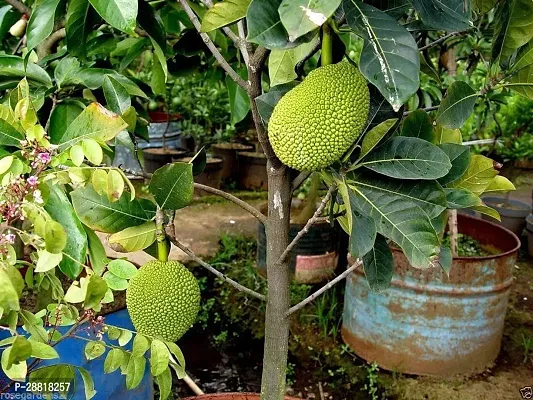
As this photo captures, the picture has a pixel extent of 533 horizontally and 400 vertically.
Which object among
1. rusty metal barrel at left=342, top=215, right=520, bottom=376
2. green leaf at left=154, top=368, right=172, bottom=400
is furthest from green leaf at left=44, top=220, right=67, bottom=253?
rusty metal barrel at left=342, top=215, right=520, bottom=376

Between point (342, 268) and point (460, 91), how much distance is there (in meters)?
1.81

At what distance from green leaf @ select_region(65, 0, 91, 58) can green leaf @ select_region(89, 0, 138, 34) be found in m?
0.30

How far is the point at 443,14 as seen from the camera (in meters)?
0.52

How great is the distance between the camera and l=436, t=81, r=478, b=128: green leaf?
26.2 inches

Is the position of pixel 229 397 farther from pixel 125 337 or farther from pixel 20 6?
pixel 20 6

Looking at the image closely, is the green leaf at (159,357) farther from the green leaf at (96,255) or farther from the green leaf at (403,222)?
the green leaf at (403,222)

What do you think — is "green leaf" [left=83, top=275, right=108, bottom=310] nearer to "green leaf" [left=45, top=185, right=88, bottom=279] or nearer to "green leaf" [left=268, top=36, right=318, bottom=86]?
"green leaf" [left=45, top=185, right=88, bottom=279]

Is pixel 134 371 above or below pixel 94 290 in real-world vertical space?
below

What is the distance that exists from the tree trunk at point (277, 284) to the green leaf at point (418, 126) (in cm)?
15

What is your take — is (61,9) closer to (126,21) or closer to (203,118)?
(126,21)

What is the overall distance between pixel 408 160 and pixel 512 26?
7.5 inches

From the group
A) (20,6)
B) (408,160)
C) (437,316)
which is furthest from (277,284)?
(437,316)

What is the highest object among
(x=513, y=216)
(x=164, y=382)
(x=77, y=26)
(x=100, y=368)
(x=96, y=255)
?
(x=77, y=26)

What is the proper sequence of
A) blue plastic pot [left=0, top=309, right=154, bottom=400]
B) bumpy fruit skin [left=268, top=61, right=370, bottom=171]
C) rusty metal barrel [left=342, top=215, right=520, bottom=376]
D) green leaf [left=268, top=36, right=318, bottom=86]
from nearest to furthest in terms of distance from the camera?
1. bumpy fruit skin [left=268, top=61, right=370, bottom=171]
2. green leaf [left=268, top=36, right=318, bottom=86]
3. blue plastic pot [left=0, top=309, right=154, bottom=400]
4. rusty metal barrel [left=342, top=215, right=520, bottom=376]
